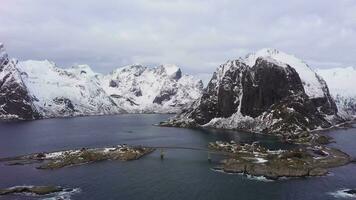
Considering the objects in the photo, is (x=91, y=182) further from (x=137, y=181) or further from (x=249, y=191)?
(x=249, y=191)

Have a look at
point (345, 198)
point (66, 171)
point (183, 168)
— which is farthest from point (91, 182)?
point (345, 198)

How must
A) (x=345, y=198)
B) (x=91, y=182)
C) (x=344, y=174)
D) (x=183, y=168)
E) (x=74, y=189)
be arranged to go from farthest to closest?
(x=183, y=168) < (x=344, y=174) < (x=91, y=182) < (x=74, y=189) < (x=345, y=198)

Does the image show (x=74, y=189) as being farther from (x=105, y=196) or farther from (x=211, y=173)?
(x=211, y=173)

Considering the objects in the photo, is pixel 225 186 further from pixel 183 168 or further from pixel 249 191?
pixel 183 168

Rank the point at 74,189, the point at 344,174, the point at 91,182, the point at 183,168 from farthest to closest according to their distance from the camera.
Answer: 1. the point at 183,168
2. the point at 344,174
3. the point at 91,182
4. the point at 74,189

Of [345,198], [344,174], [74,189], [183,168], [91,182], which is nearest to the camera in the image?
[345,198]

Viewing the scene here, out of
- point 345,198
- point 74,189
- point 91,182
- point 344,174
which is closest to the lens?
point 345,198

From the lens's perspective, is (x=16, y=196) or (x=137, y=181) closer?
Answer: (x=16, y=196)

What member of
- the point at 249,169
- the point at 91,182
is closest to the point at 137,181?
the point at 91,182

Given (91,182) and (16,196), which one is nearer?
(16,196)
